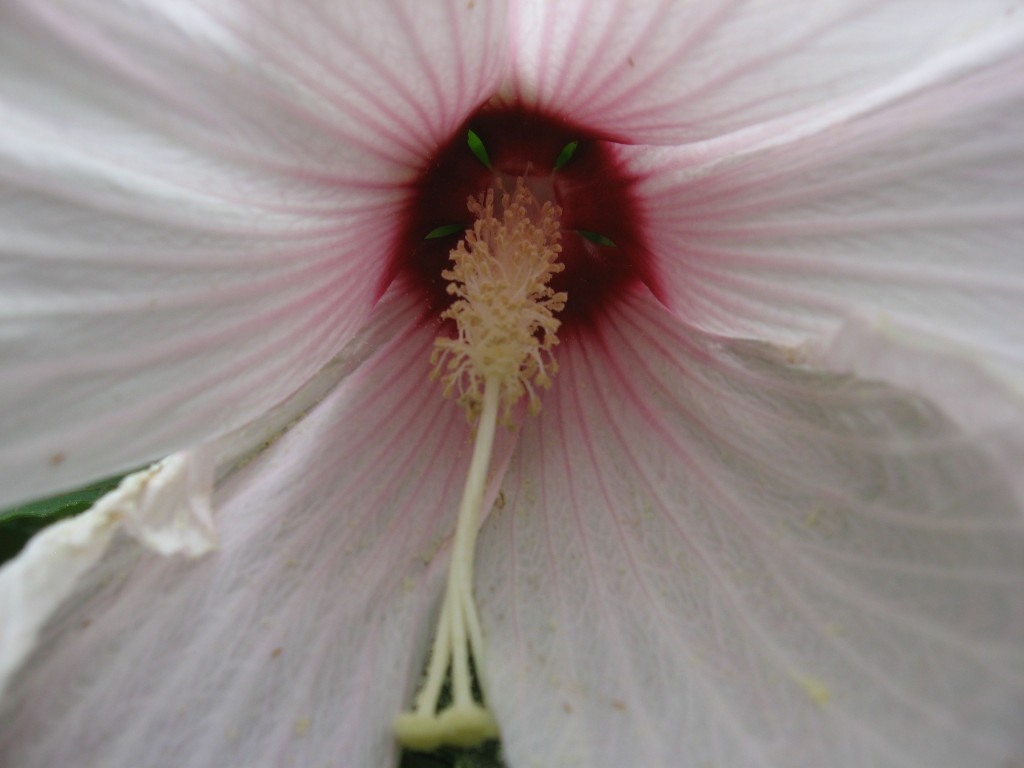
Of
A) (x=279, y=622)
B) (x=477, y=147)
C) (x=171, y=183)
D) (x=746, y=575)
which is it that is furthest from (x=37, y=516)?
(x=746, y=575)

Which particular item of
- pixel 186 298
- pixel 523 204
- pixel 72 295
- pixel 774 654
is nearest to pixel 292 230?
pixel 186 298

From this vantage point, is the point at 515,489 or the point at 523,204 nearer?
the point at 515,489

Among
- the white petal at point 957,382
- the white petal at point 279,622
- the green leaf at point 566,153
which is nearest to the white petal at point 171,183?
the white petal at point 279,622

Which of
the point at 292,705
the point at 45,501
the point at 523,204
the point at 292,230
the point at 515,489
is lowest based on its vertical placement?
the point at 292,705

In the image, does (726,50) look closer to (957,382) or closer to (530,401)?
(957,382)

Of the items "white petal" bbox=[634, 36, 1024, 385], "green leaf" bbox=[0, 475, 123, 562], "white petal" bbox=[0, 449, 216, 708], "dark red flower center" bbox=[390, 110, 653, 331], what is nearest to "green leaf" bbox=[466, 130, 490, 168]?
"dark red flower center" bbox=[390, 110, 653, 331]

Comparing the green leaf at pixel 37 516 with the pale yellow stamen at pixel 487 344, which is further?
the green leaf at pixel 37 516

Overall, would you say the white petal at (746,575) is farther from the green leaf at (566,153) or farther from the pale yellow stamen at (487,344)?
the green leaf at (566,153)

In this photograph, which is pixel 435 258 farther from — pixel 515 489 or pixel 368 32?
pixel 368 32
